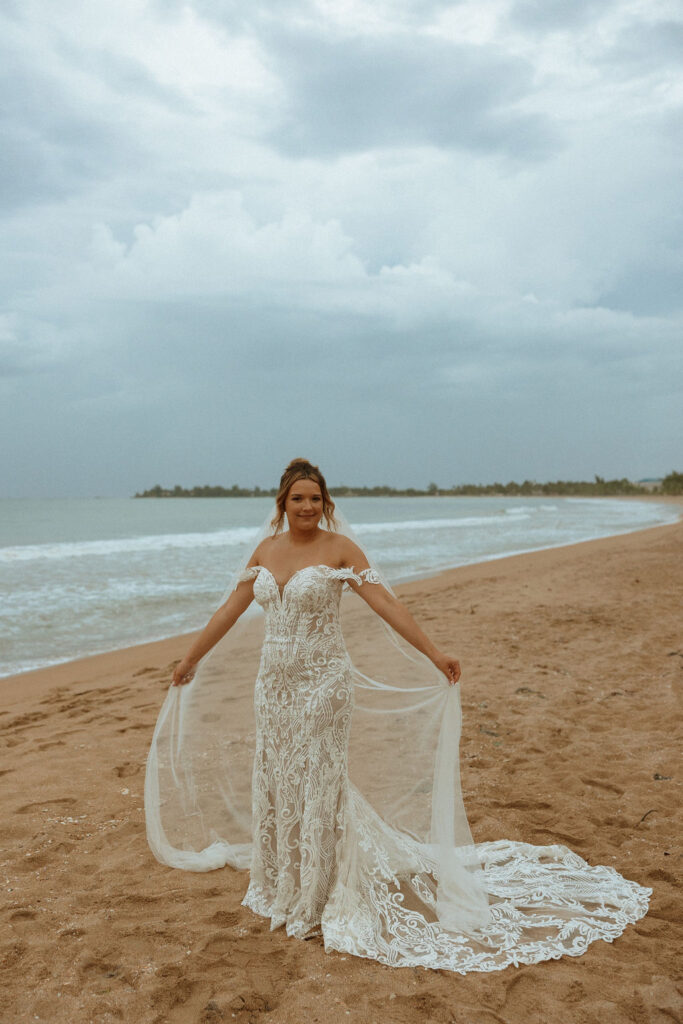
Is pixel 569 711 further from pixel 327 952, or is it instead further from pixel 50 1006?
pixel 50 1006

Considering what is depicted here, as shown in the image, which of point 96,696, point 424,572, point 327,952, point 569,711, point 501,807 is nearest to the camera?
point 327,952

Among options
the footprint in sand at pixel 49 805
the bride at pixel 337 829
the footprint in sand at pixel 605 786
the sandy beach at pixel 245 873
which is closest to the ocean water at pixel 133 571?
the bride at pixel 337 829

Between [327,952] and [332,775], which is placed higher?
[332,775]

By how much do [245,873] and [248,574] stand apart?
1614mm

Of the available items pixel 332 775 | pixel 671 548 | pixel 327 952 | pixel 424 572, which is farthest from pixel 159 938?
pixel 671 548

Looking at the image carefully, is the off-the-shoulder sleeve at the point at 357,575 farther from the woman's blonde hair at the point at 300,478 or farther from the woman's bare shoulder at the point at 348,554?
the woman's blonde hair at the point at 300,478

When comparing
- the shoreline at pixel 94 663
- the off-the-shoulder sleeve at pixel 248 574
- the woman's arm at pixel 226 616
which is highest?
the off-the-shoulder sleeve at pixel 248 574

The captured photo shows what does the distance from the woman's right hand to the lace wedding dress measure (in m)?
0.50

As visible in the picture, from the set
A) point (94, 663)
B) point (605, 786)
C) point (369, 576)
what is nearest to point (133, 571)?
point (94, 663)

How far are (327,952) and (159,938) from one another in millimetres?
736

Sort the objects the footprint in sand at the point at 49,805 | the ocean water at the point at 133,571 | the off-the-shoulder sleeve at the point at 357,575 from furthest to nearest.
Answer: the ocean water at the point at 133,571 < the footprint in sand at the point at 49,805 < the off-the-shoulder sleeve at the point at 357,575

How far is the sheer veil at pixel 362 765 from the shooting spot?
144 inches

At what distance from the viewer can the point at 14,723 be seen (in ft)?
21.2

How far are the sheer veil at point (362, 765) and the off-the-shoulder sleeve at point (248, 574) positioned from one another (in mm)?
25
